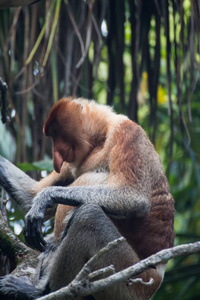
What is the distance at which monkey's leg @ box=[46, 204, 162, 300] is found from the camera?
3.32 m

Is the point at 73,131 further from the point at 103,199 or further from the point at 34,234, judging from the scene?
the point at 34,234

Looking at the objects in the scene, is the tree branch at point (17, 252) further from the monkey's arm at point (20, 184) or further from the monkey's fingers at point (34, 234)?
the monkey's arm at point (20, 184)

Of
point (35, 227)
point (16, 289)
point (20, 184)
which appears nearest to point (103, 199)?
point (35, 227)

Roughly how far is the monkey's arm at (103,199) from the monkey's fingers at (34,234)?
7 centimetres

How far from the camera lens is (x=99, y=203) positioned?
353 centimetres

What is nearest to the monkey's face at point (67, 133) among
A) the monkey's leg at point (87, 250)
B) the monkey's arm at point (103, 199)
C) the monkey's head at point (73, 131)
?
the monkey's head at point (73, 131)

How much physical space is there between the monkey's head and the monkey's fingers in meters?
0.62

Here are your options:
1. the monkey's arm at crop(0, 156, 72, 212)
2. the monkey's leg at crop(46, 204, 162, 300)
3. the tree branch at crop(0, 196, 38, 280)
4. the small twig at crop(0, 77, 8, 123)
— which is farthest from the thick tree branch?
the monkey's arm at crop(0, 156, 72, 212)

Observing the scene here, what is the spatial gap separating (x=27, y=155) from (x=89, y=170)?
1.45m

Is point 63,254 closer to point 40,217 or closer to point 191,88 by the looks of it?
point 40,217

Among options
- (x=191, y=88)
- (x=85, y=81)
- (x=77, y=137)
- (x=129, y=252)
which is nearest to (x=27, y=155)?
(x=85, y=81)

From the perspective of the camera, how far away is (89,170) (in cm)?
383

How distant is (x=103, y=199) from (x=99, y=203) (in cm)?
4

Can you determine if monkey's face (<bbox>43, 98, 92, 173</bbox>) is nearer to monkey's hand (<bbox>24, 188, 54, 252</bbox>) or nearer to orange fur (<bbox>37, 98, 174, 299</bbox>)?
orange fur (<bbox>37, 98, 174, 299</bbox>)
